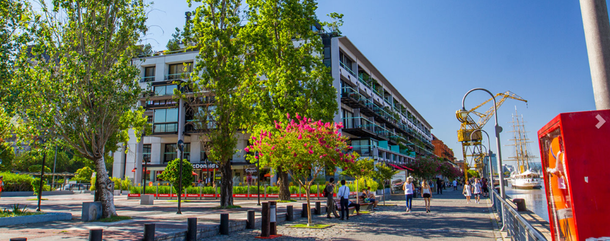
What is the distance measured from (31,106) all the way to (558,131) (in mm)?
13724

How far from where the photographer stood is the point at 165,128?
42.0 meters

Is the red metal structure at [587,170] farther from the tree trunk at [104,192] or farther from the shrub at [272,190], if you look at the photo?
the shrub at [272,190]

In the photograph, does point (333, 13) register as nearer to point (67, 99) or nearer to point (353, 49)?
point (67, 99)

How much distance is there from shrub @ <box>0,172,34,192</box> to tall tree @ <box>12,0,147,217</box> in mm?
22057

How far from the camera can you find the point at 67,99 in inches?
492

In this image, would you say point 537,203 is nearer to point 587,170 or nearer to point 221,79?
point 221,79

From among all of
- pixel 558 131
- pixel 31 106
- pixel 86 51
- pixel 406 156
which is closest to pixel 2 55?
pixel 31 106

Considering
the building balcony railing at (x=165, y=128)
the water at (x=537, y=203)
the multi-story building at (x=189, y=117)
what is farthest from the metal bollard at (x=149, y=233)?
the building balcony railing at (x=165, y=128)

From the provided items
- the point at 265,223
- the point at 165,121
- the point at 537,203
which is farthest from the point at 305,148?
the point at 165,121

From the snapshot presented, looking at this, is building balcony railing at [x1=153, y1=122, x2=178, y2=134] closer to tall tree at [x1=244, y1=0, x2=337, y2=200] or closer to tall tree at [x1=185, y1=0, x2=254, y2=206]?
tall tree at [x1=244, y1=0, x2=337, y2=200]

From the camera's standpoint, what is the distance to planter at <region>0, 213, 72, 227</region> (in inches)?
432

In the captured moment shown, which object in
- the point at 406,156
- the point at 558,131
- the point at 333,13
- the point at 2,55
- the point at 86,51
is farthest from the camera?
the point at 406,156

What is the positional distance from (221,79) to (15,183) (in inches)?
896

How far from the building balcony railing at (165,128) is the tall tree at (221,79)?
75.9 feet
